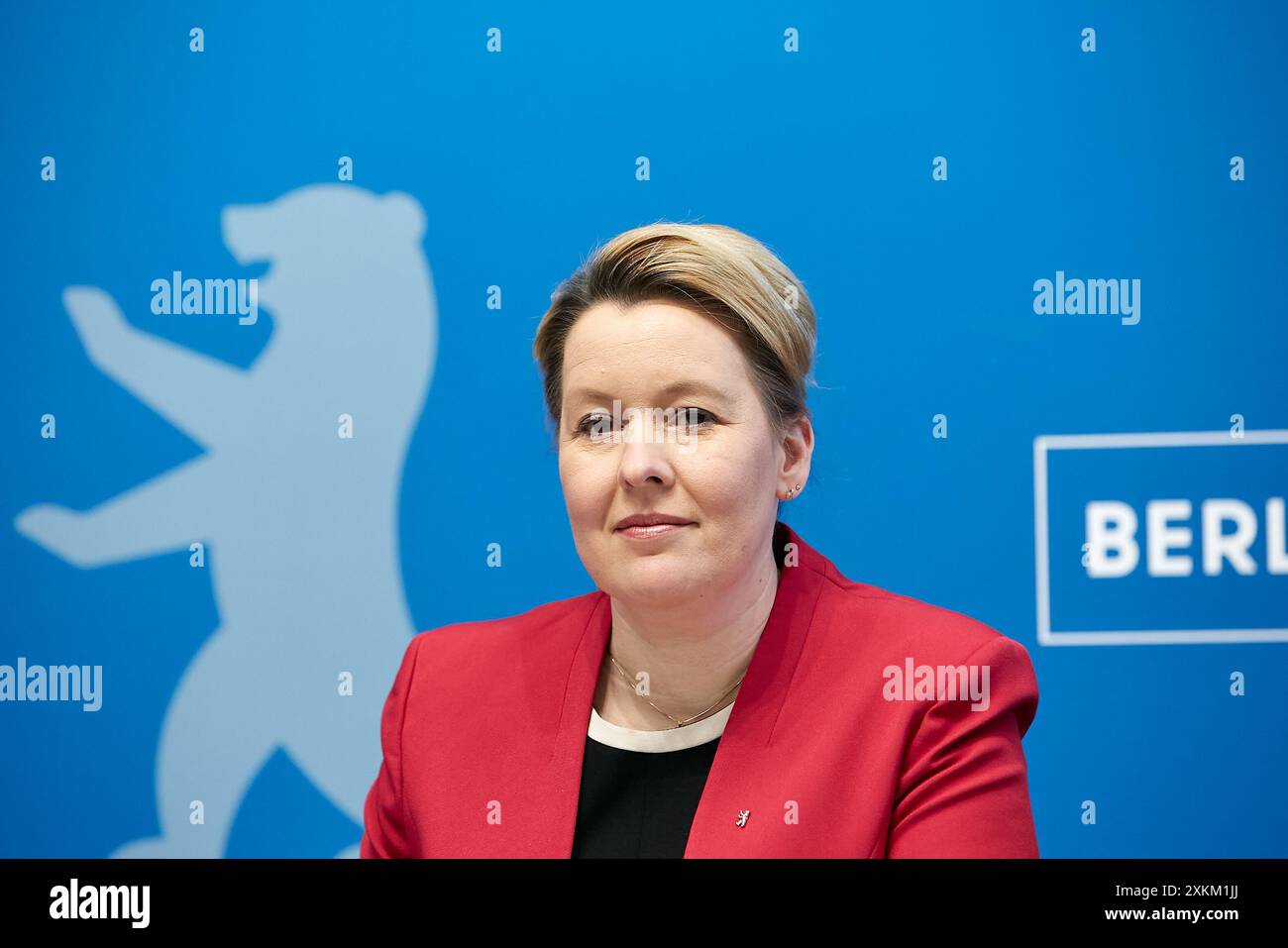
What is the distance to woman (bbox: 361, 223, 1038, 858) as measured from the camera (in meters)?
1.47

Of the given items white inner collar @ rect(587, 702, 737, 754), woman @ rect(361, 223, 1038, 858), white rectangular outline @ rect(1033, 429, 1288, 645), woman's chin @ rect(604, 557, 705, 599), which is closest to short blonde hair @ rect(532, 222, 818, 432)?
woman @ rect(361, 223, 1038, 858)

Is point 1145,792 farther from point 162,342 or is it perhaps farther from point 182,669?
point 162,342

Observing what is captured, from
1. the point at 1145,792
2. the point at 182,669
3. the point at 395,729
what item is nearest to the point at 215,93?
the point at 182,669

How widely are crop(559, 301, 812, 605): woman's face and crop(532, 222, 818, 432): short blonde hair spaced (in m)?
0.02

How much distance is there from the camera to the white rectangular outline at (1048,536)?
2191 millimetres

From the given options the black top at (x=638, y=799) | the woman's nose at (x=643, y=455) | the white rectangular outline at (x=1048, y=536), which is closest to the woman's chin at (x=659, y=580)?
the woman's nose at (x=643, y=455)

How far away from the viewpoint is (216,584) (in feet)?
7.43

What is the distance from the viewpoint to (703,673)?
1653mm

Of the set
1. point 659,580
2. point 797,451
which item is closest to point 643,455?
point 659,580

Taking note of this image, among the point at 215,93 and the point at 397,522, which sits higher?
the point at 215,93

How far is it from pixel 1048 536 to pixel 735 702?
0.93 m

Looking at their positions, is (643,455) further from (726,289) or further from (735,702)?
(735,702)
